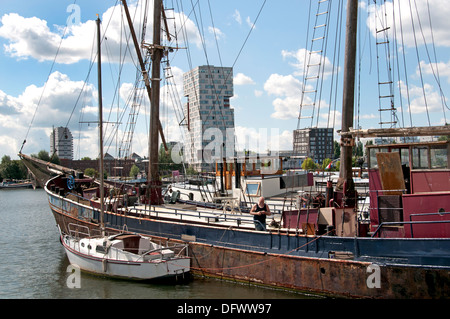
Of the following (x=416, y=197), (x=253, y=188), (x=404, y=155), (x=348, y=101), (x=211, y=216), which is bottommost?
(x=211, y=216)

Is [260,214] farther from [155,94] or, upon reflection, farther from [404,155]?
[155,94]

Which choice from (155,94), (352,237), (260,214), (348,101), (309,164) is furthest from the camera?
(309,164)

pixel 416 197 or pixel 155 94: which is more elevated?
pixel 155 94

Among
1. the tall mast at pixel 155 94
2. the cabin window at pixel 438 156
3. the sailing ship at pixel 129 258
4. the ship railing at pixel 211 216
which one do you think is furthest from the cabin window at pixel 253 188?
the cabin window at pixel 438 156

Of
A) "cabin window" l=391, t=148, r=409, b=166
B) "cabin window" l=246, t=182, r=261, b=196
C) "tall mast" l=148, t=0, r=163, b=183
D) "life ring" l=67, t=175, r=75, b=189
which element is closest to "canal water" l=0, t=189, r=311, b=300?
"life ring" l=67, t=175, r=75, b=189

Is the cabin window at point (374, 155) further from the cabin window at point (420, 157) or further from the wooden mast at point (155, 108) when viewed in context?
the wooden mast at point (155, 108)

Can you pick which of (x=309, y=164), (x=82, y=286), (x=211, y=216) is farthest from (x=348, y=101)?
(x=309, y=164)

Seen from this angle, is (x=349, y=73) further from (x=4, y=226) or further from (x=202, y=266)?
→ (x=4, y=226)

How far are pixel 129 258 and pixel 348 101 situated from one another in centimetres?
1024

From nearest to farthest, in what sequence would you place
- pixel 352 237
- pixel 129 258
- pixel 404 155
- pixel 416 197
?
pixel 416 197 < pixel 352 237 < pixel 404 155 < pixel 129 258

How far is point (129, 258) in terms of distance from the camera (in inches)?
590

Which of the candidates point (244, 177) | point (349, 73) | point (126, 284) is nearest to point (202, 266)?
point (126, 284)
